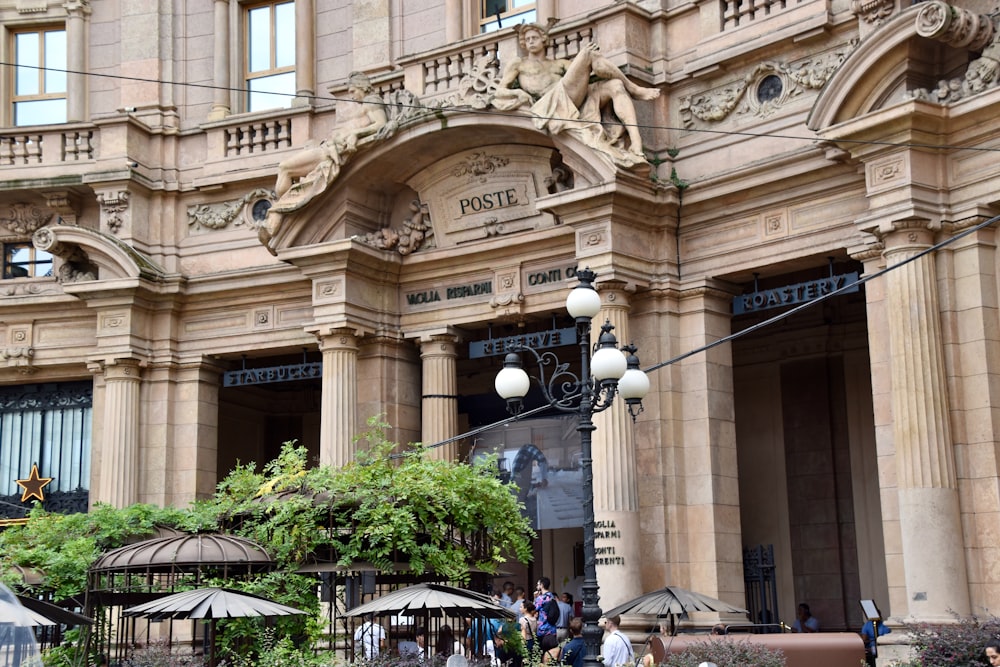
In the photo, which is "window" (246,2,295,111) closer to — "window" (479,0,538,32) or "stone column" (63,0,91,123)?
"stone column" (63,0,91,123)

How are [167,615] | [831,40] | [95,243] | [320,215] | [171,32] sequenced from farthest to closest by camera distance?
1. [171,32]
2. [95,243]
3. [320,215]
4. [831,40]
5. [167,615]

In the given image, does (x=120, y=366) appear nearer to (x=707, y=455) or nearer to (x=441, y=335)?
(x=441, y=335)

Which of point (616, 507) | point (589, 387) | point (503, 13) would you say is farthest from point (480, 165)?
point (589, 387)

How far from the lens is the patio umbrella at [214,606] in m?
13.9

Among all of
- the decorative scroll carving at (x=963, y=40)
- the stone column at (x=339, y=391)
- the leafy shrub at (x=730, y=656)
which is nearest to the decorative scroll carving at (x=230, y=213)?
the stone column at (x=339, y=391)

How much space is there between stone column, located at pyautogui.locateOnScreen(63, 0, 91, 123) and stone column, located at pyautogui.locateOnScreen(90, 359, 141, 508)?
5843mm

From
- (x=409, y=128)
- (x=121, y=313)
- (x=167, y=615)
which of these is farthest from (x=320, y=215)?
(x=167, y=615)

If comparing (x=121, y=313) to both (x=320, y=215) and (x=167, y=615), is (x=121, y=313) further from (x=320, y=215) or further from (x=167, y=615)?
(x=167, y=615)

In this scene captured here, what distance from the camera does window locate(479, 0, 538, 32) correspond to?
25391 mm

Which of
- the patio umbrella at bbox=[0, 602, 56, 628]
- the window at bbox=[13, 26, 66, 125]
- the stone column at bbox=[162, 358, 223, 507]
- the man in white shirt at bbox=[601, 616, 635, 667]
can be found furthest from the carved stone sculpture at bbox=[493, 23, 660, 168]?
the patio umbrella at bbox=[0, 602, 56, 628]

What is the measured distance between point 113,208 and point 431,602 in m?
15.8

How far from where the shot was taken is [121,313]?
87.7ft

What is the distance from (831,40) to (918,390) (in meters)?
5.54

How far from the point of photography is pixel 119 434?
26375 mm
